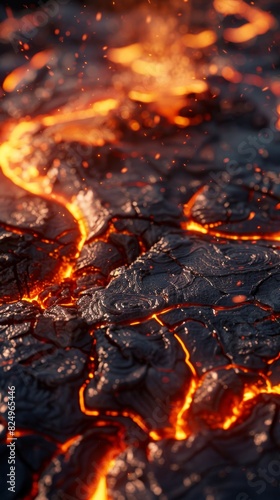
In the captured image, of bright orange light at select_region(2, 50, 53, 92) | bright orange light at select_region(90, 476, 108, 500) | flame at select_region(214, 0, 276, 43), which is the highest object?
bright orange light at select_region(2, 50, 53, 92)

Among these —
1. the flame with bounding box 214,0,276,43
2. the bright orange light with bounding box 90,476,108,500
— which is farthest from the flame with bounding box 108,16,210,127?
the bright orange light with bounding box 90,476,108,500

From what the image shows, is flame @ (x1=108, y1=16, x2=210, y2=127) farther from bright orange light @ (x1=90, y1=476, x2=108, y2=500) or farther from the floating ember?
bright orange light @ (x1=90, y1=476, x2=108, y2=500)

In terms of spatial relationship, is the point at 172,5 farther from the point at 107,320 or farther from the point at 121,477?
the point at 121,477

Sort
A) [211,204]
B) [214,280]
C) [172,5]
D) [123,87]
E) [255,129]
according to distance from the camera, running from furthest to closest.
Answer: [172,5]
[123,87]
[255,129]
[211,204]
[214,280]

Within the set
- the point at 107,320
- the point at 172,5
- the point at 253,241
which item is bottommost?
the point at 253,241

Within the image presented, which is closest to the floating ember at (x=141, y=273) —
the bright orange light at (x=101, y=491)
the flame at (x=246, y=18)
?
the bright orange light at (x=101, y=491)

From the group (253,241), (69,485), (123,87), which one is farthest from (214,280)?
(123,87)

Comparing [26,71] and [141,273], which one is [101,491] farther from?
[26,71]
